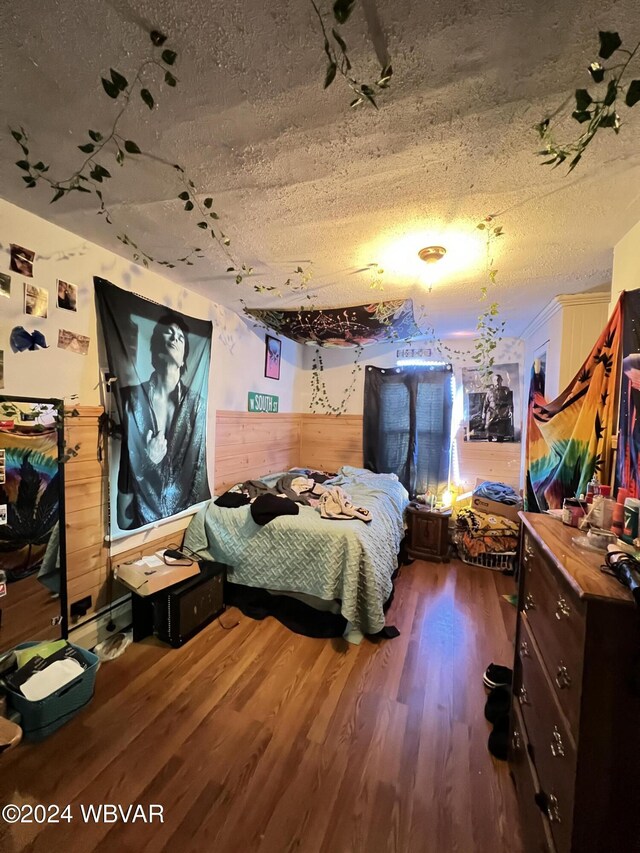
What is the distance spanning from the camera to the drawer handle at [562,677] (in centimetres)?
83

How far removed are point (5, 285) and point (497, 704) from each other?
3.08 meters

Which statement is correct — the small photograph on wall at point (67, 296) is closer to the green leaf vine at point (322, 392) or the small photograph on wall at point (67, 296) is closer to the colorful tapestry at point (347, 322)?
the colorful tapestry at point (347, 322)

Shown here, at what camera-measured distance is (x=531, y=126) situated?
104 centimetres

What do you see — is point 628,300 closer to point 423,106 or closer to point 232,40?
point 423,106

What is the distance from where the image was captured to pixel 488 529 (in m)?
3.24

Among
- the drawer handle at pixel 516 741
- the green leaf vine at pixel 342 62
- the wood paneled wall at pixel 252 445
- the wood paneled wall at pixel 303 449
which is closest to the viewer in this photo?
the green leaf vine at pixel 342 62

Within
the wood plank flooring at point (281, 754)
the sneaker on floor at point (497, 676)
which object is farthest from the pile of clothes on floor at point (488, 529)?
the sneaker on floor at point (497, 676)

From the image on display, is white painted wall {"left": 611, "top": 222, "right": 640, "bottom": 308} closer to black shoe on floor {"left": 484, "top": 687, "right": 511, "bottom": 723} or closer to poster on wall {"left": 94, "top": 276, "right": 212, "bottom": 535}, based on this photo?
black shoe on floor {"left": 484, "top": 687, "right": 511, "bottom": 723}

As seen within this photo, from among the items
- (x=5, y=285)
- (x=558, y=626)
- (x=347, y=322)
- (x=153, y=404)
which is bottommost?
(x=558, y=626)

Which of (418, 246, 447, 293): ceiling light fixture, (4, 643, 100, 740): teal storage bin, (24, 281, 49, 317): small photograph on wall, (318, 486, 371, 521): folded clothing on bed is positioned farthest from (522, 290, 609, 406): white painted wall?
(4, 643, 100, 740): teal storage bin

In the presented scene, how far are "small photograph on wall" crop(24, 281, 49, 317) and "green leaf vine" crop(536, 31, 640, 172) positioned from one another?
2.18 metres

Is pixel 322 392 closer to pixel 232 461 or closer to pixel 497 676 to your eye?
pixel 232 461

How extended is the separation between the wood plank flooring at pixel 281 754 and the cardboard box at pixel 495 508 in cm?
143

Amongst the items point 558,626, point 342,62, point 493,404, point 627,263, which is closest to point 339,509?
point 558,626
